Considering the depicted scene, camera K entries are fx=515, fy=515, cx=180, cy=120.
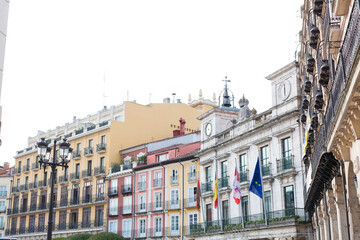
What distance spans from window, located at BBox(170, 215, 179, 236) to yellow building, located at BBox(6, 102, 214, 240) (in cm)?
1102

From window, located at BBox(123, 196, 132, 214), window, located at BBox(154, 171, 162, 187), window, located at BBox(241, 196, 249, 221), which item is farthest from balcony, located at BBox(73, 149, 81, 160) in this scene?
window, located at BBox(241, 196, 249, 221)

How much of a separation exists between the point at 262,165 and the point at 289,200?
3.46 meters

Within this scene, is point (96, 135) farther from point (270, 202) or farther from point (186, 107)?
point (270, 202)

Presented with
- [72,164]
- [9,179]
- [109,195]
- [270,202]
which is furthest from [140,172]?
[9,179]

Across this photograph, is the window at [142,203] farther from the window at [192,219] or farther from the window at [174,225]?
the window at [192,219]

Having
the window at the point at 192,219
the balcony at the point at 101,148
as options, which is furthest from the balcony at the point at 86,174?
the window at the point at 192,219

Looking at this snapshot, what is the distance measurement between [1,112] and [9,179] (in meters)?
67.7

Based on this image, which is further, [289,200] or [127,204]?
[127,204]

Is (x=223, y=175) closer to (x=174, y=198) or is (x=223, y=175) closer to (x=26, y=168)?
(x=174, y=198)

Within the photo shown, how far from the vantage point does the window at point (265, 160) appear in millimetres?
31781

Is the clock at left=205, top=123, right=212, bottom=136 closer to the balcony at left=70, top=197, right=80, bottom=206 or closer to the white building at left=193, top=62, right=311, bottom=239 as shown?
the white building at left=193, top=62, right=311, bottom=239

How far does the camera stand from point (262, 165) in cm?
3244

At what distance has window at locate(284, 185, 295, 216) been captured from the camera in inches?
1150

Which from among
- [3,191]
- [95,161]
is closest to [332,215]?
[95,161]
